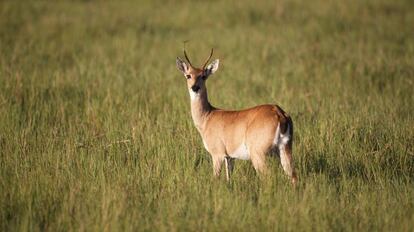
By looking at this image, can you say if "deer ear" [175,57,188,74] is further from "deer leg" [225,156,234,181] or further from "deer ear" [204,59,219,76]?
"deer leg" [225,156,234,181]

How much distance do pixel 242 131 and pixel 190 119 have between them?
85.7 inches

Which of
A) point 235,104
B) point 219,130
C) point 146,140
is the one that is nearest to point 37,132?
point 146,140

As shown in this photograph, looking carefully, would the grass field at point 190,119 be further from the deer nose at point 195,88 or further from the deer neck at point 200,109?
the deer nose at point 195,88

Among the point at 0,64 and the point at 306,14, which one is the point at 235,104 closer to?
the point at 0,64

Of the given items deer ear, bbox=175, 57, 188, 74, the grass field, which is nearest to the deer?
deer ear, bbox=175, 57, 188, 74

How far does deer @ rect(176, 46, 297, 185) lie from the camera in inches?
236

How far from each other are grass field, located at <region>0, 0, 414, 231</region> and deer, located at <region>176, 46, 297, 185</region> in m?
0.22

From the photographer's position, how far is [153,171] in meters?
6.58

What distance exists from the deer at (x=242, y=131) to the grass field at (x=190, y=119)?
22 centimetres

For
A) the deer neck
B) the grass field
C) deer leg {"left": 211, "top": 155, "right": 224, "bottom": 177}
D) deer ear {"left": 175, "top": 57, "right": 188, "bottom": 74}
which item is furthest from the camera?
deer ear {"left": 175, "top": 57, "right": 188, "bottom": 74}

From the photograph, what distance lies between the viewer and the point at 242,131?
20.8 feet

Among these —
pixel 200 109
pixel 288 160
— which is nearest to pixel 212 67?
pixel 200 109

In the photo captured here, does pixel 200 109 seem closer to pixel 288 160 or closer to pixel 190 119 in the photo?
pixel 190 119

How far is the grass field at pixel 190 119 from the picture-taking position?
5465mm
